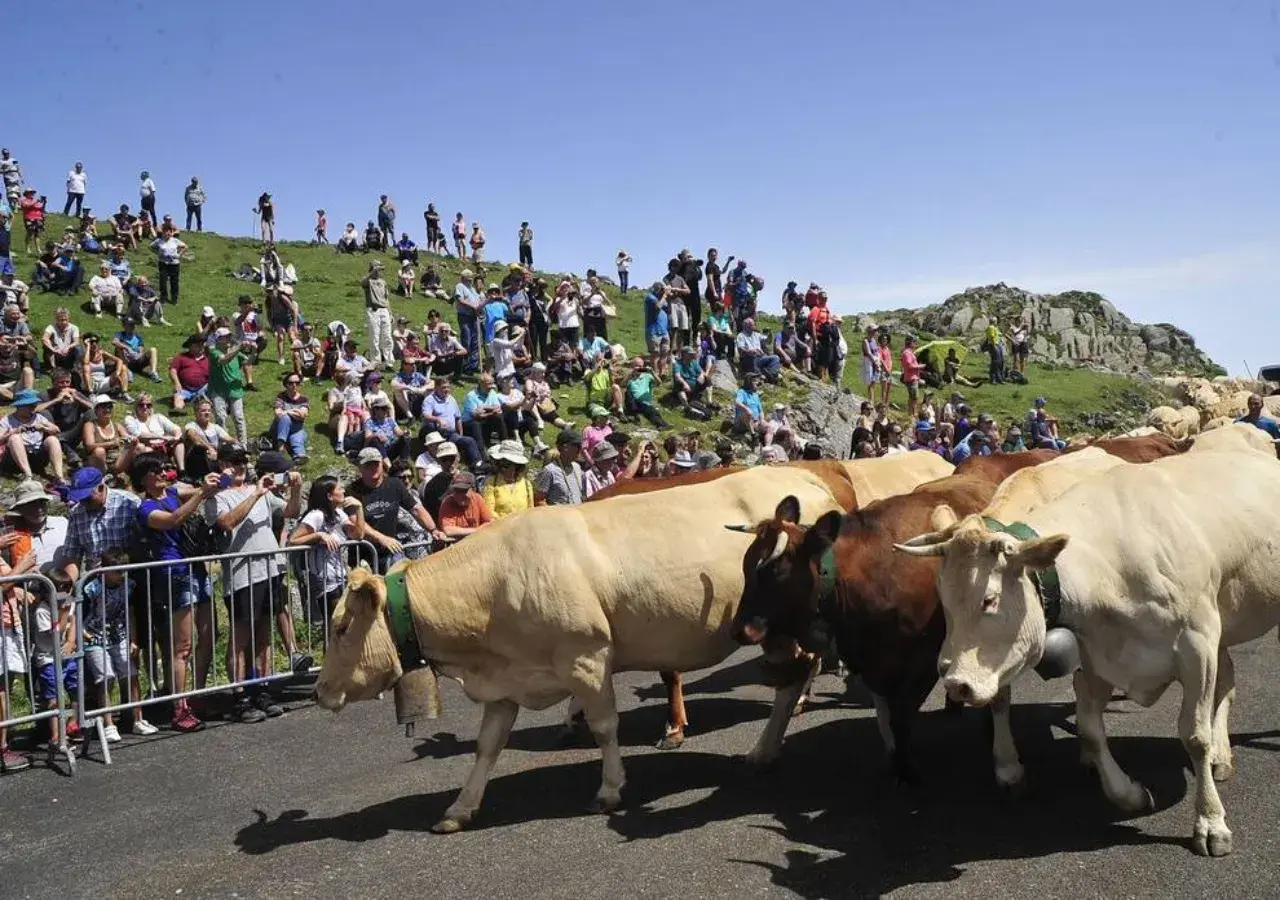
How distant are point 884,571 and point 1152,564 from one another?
155 centimetres

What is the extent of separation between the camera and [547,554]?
7.00m

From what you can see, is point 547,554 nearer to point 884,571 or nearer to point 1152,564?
point 884,571

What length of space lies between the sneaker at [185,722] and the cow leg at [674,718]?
4.12 metres

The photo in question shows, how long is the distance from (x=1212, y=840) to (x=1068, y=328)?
61975mm

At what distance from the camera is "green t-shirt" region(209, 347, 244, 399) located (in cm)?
1786

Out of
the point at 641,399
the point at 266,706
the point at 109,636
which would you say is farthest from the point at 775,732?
the point at 641,399

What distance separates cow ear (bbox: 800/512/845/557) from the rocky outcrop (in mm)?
51496

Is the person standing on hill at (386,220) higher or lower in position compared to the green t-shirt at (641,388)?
higher

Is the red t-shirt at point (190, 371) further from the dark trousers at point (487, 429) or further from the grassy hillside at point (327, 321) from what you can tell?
the dark trousers at point (487, 429)

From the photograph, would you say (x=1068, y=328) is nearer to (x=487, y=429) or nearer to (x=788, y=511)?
(x=487, y=429)

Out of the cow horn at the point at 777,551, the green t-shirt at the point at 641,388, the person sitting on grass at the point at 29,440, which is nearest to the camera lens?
the cow horn at the point at 777,551

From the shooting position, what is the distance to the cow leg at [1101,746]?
5934 mm

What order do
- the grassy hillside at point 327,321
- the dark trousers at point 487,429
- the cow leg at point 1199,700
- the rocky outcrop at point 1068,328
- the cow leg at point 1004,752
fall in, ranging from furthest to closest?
the rocky outcrop at point 1068,328 → the grassy hillside at point 327,321 → the dark trousers at point 487,429 → the cow leg at point 1004,752 → the cow leg at point 1199,700

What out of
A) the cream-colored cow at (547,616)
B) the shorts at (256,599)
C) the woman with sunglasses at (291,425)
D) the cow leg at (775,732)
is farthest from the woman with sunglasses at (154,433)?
the cow leg at (775,732)
